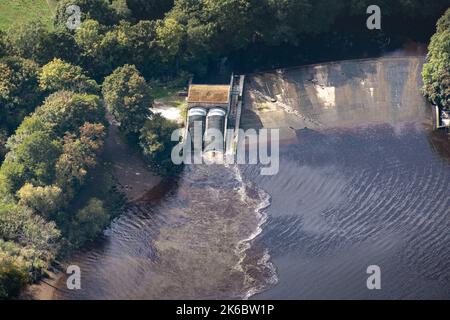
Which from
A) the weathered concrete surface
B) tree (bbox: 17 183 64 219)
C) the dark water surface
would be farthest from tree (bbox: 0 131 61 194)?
the weathered concrete surface

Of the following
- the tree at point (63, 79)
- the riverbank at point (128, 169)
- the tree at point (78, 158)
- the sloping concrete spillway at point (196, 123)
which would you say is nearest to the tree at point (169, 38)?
the sloping concrete spillway at point (196, 123)

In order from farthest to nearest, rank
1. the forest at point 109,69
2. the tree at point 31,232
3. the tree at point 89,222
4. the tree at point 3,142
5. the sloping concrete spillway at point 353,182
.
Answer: the tree at point 3,142 → the tree at point 89,222 → the forest at point 109,69 → the tree at point 31,232 → the sloping concrete spillway at point 353,182

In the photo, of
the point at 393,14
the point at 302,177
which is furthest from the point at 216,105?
the point at 393,14

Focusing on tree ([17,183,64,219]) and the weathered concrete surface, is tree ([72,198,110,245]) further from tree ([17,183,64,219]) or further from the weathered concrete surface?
the weathered concrete surface

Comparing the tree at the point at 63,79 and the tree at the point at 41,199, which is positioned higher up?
the tree at the point at 63,79

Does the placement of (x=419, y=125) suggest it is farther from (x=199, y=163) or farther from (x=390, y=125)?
(x=199, y=163)

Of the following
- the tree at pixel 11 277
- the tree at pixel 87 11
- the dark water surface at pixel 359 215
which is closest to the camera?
the tree at pixel 11 277

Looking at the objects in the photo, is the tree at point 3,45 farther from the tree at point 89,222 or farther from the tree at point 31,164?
the tree at point 89,222
